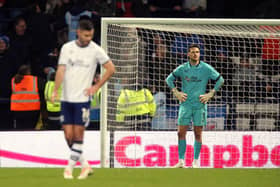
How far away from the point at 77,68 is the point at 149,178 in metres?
1.67

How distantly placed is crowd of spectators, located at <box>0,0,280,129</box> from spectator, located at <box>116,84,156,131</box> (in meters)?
1.13

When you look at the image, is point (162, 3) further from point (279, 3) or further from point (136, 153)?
point (136, 153)

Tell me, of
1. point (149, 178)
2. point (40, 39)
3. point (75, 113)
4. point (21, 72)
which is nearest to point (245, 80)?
point (21, 72)

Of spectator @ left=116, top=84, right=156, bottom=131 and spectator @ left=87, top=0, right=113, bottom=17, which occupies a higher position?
spectator @ left=87, top=0, right=113, bottom=17

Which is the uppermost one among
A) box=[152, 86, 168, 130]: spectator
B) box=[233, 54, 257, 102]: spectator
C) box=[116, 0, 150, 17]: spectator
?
box=[116, 0, 150, 17]: spectator

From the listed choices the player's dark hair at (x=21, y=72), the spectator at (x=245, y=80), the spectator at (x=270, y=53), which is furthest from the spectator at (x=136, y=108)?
the player's dark hair at (x=21, y=72)

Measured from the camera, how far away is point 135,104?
1419cm

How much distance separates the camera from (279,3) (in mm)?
18297

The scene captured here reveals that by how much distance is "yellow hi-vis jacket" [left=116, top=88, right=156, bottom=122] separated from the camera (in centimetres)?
1396

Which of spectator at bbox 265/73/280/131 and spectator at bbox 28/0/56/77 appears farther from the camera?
spectator at bbox 28/0/56/77

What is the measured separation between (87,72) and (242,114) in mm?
5627

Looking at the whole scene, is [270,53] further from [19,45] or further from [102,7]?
[19,45]

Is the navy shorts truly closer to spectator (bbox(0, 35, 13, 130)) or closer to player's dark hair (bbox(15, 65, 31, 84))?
player's dark hair (bbox(15, 65, 31, 84))

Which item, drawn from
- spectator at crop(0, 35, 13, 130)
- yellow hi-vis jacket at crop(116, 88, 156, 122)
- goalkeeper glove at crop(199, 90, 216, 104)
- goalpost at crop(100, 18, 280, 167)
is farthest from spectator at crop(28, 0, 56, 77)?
goalkeeper glove at crop(199, 90, 216, 104)
